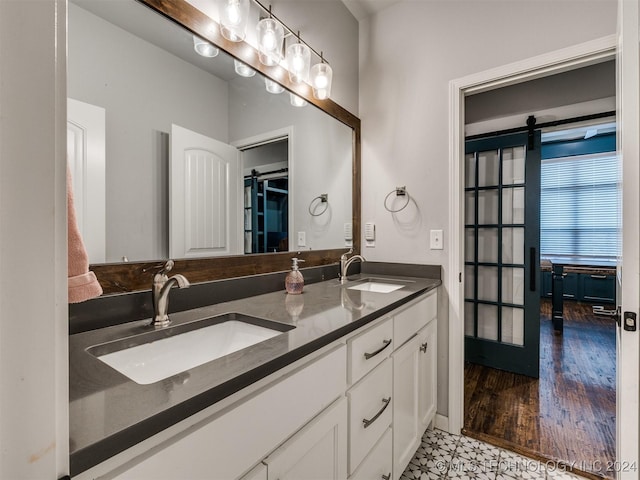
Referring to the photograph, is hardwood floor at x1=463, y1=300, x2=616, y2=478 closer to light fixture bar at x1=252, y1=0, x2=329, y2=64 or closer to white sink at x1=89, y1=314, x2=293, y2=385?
white sink at x1=89, y1=314, x2=293, y2=385

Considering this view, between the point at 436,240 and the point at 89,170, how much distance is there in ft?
5.57

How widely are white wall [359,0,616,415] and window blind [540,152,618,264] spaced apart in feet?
12.9

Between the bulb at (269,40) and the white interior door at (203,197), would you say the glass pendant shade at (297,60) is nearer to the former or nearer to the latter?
the bulb at (269,40)

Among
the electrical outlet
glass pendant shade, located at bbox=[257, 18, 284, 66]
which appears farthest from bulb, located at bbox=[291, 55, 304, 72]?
the electrical outlet

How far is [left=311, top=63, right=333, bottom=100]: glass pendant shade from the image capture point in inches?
67.9

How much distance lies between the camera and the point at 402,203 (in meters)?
2.06

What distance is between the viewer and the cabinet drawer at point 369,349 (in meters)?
1.02

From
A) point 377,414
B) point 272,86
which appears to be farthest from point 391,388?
point 272,86

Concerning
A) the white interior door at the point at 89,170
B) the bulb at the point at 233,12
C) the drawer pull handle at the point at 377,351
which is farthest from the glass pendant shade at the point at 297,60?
the drawer pull handle at the point at 377,351

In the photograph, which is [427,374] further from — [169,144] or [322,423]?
[169,144]

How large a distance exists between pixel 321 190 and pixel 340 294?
→ 727mm

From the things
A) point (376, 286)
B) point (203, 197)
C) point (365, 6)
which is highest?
point (365, 6)

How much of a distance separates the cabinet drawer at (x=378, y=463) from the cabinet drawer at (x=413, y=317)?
1.19 feet

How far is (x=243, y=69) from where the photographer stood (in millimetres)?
1400
